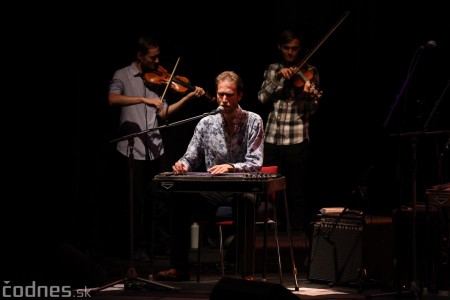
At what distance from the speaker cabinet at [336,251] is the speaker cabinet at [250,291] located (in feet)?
6.54

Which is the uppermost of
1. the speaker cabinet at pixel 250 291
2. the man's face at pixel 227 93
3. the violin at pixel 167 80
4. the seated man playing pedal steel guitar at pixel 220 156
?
the violin at pixel 167 80

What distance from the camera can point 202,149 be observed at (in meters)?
6.29

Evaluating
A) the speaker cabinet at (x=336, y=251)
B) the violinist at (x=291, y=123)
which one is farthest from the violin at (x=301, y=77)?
the speaker cabinet at (x=336, y=251)

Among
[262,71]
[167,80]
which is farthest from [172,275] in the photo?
[262,71]

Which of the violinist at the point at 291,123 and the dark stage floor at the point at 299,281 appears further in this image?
the violinist at the point at 291,123

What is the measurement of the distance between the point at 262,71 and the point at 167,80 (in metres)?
1.31

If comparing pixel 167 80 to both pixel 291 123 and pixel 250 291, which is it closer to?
pixel 291 123

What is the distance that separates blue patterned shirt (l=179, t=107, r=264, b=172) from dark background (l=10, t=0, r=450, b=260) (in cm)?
134

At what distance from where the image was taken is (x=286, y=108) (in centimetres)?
746

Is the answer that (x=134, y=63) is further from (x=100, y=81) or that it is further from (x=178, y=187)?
(x=178, y=187)

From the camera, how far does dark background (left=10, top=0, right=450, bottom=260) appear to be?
732 cm

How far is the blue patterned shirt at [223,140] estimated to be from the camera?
20.1ft

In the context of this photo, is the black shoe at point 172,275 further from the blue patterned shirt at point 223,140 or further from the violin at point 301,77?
the violin at point 301,77

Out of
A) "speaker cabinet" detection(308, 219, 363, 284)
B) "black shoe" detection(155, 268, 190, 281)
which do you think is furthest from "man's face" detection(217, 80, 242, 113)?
"black shoe" detection(155, 268, 190, 281)
